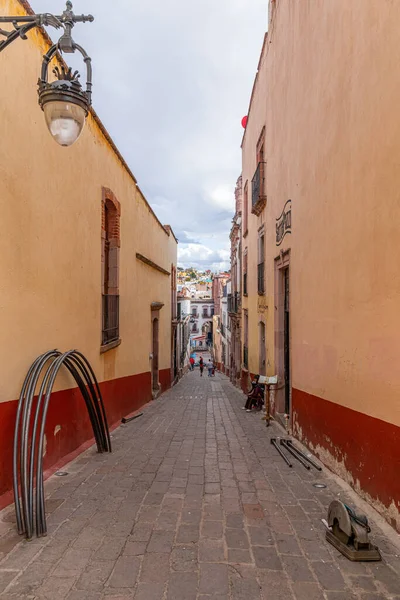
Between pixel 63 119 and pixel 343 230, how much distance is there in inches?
137

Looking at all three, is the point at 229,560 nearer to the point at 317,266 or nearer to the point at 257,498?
the point at 257,498

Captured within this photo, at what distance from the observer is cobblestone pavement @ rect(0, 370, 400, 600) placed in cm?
298

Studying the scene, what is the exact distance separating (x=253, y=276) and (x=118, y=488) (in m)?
10.5

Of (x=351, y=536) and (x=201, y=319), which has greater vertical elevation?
(x=201, y=319)

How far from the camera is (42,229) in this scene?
208 inches

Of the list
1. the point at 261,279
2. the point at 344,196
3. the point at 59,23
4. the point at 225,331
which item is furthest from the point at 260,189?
the point at 225,331

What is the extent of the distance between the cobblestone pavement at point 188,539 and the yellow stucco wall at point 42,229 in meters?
1.43

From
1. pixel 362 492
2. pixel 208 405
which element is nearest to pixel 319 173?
pixel 362 492

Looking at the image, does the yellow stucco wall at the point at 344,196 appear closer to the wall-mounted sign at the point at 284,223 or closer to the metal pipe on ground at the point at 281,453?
the wall-mounted sign at the point at 284,223

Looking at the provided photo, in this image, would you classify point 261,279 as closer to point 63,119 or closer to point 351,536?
point 351,536

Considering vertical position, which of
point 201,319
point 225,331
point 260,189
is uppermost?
point 260,189

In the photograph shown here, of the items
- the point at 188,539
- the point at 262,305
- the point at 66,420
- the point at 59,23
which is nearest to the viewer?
the point at 59,23

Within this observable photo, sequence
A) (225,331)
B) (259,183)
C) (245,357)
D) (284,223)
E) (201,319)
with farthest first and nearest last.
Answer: (201,319) < (225,331) < (245,357) < (259,183) < (284,223)

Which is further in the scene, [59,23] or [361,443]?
[361,443]
